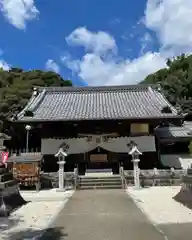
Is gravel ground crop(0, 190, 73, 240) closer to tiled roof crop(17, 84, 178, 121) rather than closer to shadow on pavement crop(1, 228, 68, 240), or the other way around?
shadow on pavement crop(1, 228, 68, 240)

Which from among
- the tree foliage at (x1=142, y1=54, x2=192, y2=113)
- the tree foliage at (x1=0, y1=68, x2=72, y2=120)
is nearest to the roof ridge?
the tree foliage at (x1=0, y1=68, x2=72, y2=120)

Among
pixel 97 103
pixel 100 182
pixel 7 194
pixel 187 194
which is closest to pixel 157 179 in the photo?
pixel 100 182

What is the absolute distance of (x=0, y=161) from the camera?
32.4 ft

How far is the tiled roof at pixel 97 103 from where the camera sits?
20156 millimetres

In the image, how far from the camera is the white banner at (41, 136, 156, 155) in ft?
67.7

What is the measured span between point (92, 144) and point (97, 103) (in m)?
3.78

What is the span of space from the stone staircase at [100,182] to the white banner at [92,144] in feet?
8.34

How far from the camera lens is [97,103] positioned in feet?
76.0

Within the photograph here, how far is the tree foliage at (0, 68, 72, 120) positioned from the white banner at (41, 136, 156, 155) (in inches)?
435

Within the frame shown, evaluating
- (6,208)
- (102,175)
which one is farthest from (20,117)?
(6,208)

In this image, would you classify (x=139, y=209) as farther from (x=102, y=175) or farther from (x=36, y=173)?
(x=102, y=175)

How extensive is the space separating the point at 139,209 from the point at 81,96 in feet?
54.6

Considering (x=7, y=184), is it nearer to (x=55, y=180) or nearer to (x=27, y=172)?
(x=27, y=172)

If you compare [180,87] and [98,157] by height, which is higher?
[180,87]
